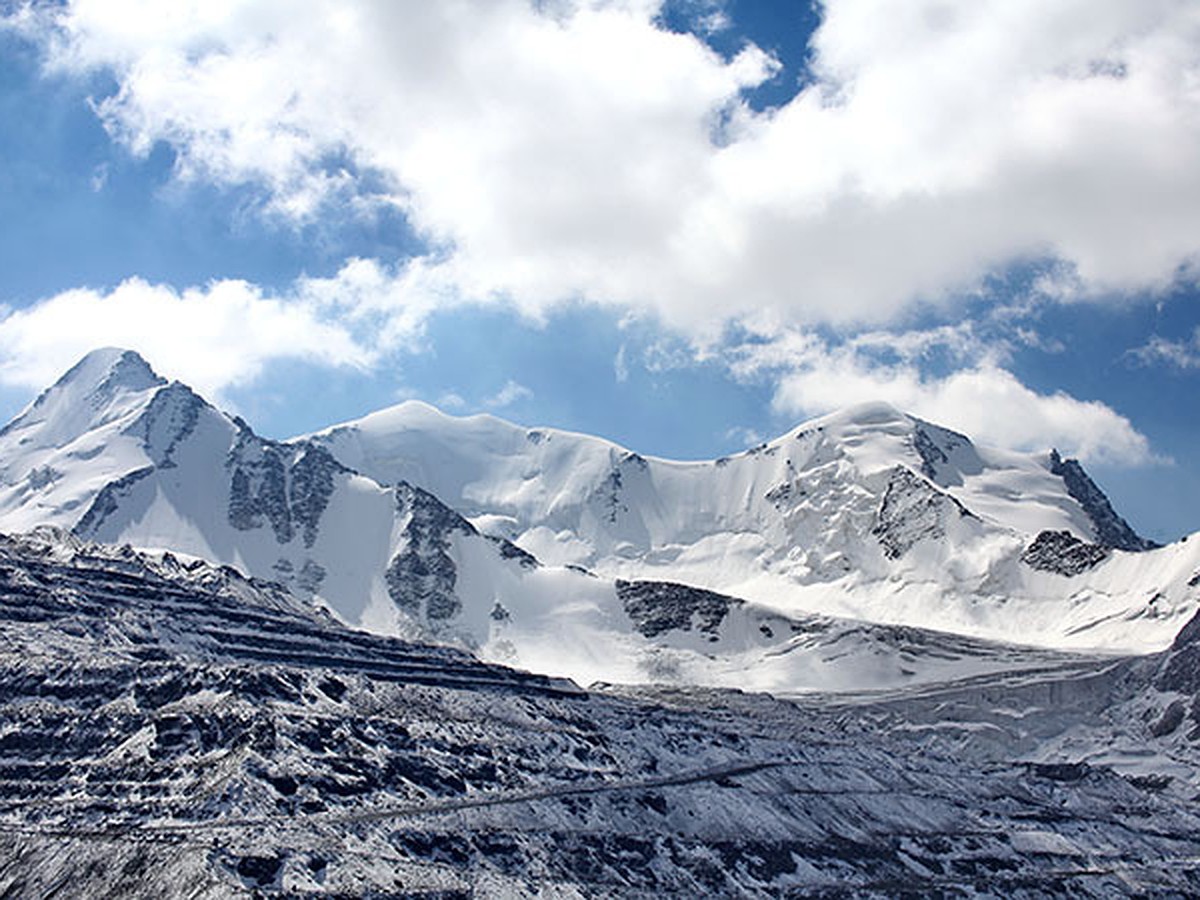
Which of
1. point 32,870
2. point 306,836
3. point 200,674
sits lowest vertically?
point 32,870

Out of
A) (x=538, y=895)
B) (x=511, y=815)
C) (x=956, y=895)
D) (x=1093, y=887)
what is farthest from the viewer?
(x=1093, y=887)

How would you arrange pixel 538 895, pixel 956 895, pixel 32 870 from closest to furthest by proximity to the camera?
pixel 32 870, pixel 538 895, pixel 956 895

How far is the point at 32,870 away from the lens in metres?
134

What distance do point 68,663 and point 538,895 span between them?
8010cm

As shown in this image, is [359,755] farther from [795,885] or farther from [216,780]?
[795,885]

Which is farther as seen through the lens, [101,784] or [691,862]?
[691,862]

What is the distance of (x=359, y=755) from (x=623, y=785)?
3927 centimetres

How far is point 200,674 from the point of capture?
181 m

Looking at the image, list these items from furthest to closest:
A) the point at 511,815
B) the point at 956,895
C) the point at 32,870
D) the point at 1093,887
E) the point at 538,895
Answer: the point at 1093,887 → the point at 956,895 → the point at 511,815 → the point at 538,895 → the point at 32,870

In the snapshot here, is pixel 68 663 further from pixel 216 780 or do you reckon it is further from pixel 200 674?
pixel 216 780

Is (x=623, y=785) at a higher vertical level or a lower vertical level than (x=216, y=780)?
higher

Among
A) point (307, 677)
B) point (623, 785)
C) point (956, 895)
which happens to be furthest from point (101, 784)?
point (956, 895)

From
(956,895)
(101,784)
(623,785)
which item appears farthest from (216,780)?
(956,895)


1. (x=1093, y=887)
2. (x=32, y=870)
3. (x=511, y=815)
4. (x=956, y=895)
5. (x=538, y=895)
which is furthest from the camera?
(x=1093, y=887)
